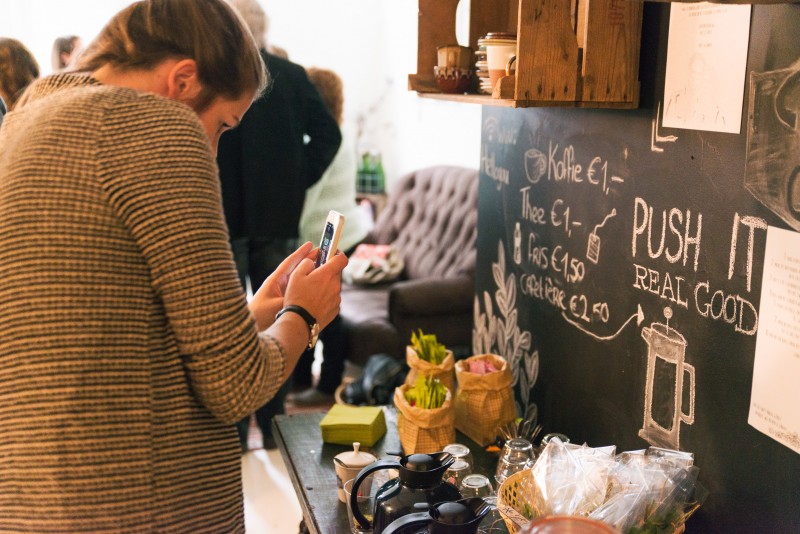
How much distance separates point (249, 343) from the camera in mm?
1123

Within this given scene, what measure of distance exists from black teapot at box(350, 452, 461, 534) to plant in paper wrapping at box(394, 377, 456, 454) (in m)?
0.40

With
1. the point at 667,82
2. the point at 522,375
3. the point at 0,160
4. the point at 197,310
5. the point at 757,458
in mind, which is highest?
the point at 667,82

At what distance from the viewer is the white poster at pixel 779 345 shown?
125cm

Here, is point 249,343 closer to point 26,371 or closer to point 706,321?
point 26,371

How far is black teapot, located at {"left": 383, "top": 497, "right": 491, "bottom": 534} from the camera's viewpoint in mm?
1239

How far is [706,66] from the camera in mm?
1435

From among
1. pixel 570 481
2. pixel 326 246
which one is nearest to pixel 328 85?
pixel 326 246

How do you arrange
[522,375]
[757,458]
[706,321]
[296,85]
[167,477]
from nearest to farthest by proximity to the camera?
[167,477] → [757,458] → [706,321] → [522,375] → [296,85]

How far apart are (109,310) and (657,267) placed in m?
1.02

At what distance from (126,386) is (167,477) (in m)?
0.16

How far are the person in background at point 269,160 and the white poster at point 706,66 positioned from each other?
1826 millimetres

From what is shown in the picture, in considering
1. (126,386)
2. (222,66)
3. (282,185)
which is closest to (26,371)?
(126,386)

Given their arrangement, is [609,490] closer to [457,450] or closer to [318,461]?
[457,450]

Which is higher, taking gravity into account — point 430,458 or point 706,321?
point 706,321
